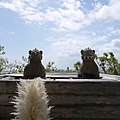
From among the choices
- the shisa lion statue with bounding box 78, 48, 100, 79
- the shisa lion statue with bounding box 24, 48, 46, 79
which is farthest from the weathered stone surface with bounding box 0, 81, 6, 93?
the shisa lion statue with bounding box 78, 48, 100, 79

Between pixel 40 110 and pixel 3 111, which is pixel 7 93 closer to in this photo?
pixel 3 111

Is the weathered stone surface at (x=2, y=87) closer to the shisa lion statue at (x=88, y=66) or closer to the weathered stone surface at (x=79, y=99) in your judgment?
the weathered stone surface at (x=79, y=99)

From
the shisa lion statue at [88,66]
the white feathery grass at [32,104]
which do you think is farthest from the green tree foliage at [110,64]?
the white feathery grass at [32,104]

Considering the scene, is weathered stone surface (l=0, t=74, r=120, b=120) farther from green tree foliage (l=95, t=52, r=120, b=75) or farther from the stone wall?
green tree foliage (l=95, t=52, r=120, b=75)

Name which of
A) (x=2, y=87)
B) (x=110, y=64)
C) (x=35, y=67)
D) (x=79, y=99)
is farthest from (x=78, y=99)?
(x=110, y=64)

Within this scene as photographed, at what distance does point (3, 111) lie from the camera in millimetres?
2645

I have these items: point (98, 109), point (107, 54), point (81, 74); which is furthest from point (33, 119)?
point (107, 54)

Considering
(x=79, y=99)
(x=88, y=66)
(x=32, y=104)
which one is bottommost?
(x=79, y=99)

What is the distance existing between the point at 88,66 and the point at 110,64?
7.16m

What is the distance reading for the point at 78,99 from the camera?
2627mm

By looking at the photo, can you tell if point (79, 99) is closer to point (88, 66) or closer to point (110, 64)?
point (88, 66)

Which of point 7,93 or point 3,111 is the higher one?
point 7,93

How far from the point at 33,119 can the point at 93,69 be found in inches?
110

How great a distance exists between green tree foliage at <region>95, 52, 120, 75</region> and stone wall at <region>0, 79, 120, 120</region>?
7.88m
